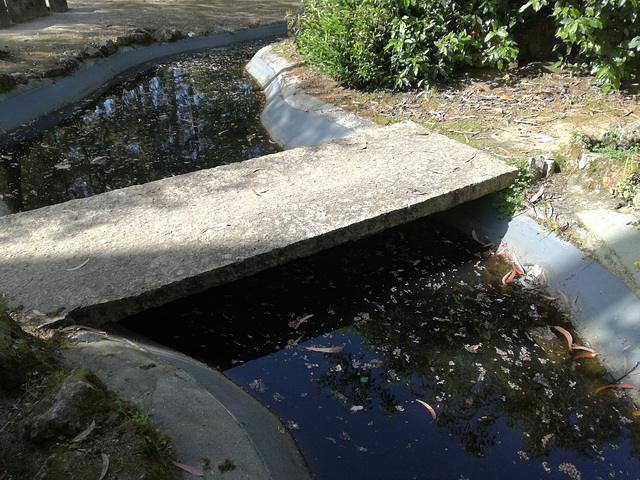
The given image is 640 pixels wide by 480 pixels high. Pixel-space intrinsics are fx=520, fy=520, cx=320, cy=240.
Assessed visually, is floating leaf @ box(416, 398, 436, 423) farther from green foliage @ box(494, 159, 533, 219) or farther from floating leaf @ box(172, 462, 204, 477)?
green foliage @ box(494, 159, 533, 219)

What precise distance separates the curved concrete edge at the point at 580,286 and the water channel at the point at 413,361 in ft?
0.41

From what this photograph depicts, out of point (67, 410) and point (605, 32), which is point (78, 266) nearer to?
point (67, 410)

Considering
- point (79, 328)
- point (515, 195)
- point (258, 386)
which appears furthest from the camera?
point (515, 195)

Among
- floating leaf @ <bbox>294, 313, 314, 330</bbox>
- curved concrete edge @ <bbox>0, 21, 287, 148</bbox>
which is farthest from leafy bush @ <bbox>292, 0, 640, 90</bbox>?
curved concrete edge @ <bbox>0, 21, 287, 148</bbox>

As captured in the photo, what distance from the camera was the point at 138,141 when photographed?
6.95 metres

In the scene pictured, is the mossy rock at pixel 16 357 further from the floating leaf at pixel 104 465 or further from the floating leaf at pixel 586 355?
the floating leaf at pixel 586 355

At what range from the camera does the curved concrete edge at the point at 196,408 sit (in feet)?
7.28

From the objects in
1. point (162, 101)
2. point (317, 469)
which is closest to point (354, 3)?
point (162, 101)

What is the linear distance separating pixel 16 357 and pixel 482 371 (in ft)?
8.60

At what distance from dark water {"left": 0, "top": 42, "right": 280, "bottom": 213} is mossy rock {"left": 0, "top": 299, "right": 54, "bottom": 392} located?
3286mm

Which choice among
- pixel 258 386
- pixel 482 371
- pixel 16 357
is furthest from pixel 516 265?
pixel 16 357

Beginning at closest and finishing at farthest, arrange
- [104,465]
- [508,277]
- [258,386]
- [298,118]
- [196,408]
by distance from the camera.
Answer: [104,465] < [196,408] < [258,386] < [508,277] < [298,118]

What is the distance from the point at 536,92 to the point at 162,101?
18.7 ft

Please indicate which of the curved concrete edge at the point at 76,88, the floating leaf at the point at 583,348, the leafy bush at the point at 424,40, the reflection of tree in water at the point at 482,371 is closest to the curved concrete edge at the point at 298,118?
the leafy bush at the point at 424,40
